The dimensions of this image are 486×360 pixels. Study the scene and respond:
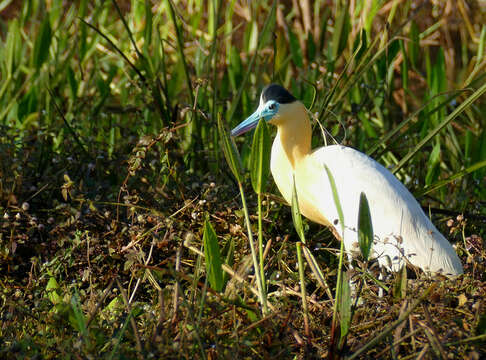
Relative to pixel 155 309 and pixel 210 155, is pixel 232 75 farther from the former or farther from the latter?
pixel 155 309

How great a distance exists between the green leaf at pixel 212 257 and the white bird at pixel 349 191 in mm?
540

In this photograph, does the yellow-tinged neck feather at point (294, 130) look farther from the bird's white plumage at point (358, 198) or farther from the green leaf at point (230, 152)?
the green leaf at point (230, 152)

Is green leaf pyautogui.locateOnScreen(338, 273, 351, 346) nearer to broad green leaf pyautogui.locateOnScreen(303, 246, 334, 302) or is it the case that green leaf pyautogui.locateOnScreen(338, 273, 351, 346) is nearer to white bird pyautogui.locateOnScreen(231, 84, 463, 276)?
broad green leaf pyautogui.locateOnScreen(303, 246, 334, 302)

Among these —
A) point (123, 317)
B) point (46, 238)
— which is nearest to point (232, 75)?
point (46, 238)

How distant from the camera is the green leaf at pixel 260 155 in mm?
1683

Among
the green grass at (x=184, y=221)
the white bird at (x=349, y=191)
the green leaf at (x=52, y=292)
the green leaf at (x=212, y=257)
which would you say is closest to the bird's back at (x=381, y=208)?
the white bird at (x=349, y=191)

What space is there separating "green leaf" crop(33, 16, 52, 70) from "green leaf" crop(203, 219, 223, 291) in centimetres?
185

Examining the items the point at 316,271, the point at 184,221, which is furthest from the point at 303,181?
the point at 316,271

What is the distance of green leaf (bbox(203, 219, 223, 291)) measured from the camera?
1.83 meters

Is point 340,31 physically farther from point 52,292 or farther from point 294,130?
point 52,292

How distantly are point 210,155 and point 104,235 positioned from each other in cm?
77

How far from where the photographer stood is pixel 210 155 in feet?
9.96

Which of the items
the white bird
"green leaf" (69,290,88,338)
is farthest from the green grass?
the white bird

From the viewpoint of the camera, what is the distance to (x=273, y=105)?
2.44 meters
